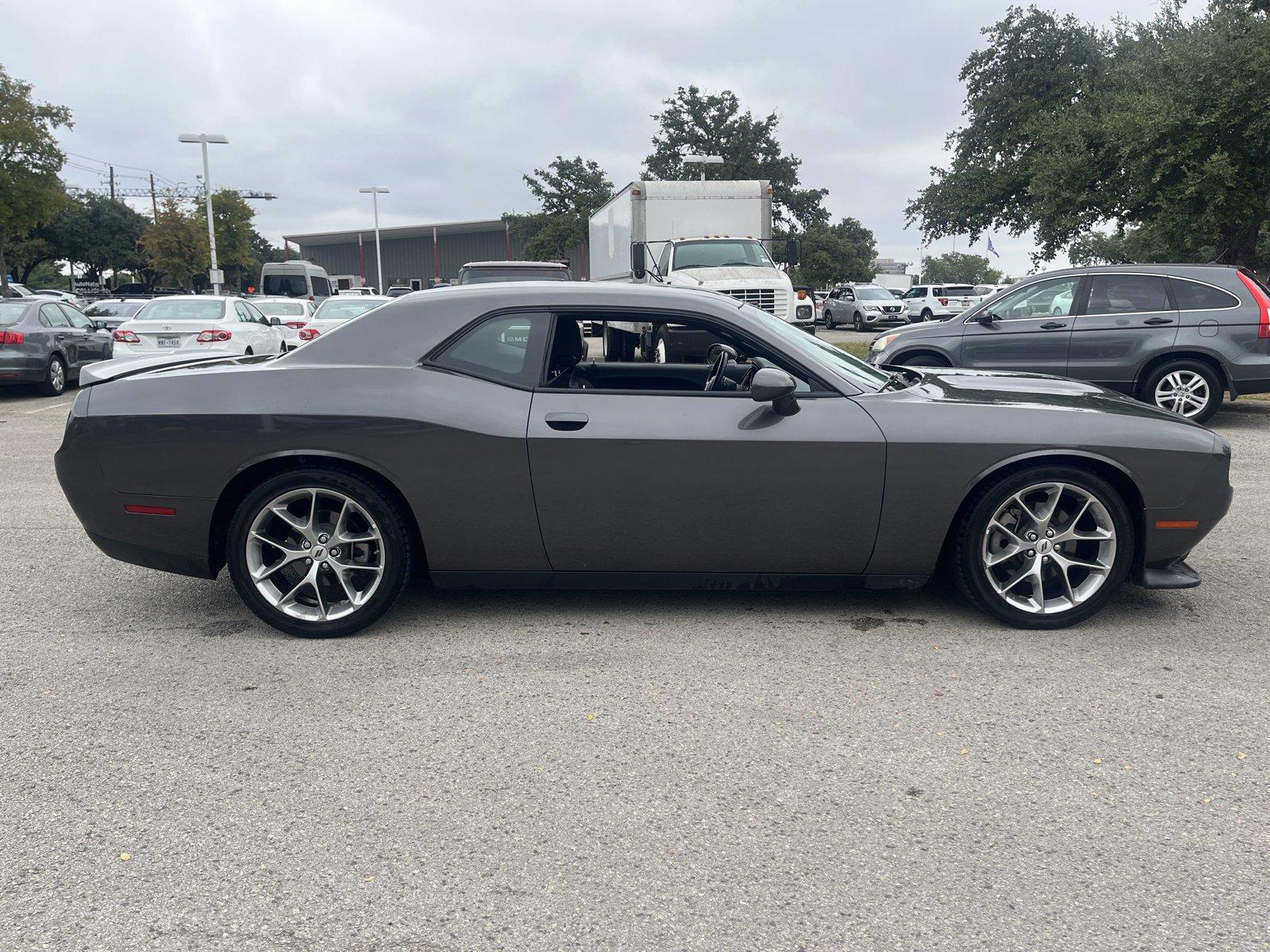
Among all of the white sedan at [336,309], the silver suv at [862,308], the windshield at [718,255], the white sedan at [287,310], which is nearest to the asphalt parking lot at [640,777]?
the windshield at [718,255]

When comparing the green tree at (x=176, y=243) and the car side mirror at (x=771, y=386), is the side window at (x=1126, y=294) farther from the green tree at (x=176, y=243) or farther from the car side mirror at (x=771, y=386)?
the green tree at (x=176, y=243)

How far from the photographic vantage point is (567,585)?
4.48 m

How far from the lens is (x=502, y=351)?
Result: 174 inches

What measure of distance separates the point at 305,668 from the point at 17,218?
3616 cm

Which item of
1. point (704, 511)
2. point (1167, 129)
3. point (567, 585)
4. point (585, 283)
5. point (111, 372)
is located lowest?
point (567, 585)

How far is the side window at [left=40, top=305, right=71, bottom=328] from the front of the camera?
14.9 meters

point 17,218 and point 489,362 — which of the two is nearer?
point 489,362

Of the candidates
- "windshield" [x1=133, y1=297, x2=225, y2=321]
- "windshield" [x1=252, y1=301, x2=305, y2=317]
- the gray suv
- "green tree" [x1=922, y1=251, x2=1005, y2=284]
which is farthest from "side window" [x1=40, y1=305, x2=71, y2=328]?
"green tree" [x1=922, y1=251, x2=1005, y2=284]

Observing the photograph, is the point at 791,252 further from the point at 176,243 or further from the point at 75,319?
the point at 176,243

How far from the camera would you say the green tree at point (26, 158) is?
31.8 metres

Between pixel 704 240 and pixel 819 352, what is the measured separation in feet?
42.3

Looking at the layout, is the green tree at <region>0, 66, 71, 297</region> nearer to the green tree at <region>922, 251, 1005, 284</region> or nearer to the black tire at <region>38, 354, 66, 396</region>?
the black tire at <region>38, 354, 66, 396</region>

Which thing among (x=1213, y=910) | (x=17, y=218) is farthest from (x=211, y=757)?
(x=17, y=218)

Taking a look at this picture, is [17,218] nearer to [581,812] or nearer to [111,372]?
[111,372]
